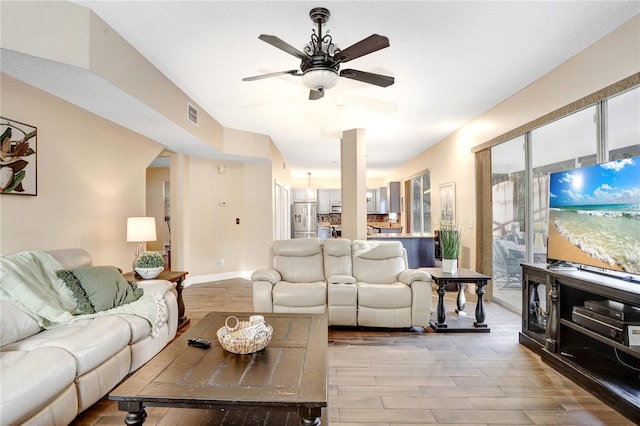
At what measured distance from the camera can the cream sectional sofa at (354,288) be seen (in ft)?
12.1

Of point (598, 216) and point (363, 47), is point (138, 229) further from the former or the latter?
point (598, 216)

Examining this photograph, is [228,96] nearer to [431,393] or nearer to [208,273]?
[208,273]

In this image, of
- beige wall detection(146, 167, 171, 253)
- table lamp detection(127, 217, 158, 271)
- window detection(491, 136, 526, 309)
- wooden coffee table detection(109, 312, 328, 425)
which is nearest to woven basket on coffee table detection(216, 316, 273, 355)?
wooden coffee table detection(109, 312, 328, 425)

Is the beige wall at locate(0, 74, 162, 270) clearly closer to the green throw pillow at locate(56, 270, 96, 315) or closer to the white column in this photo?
the green throw pillow at locate(56, 270, 96, 315)

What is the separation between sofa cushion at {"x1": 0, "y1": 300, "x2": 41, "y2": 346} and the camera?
2092 millimetres

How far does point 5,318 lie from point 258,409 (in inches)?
71.2

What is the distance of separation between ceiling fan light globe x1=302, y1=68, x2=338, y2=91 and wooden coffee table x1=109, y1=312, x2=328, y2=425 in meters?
1.83

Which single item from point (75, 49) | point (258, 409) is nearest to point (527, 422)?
point (258, 409)

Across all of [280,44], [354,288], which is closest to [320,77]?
[280,44]

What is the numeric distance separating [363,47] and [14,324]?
2889 mm

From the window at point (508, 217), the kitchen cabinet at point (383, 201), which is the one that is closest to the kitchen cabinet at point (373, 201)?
the kitchen cabinet at point (383, 201)

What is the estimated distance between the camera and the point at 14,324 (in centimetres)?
216

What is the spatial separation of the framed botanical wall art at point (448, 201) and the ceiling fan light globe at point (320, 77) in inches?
167

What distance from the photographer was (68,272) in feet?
9.07
